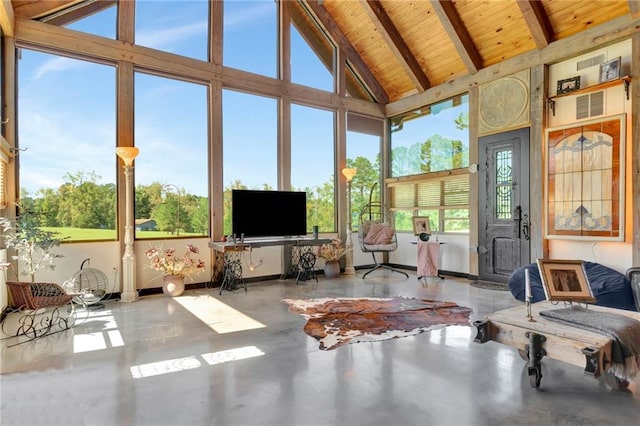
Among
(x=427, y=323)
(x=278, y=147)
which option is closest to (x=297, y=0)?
(x=278, y=147)

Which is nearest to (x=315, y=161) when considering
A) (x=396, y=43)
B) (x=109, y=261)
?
(x=396, y=43)

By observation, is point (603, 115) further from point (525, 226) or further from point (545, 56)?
point (525, 226)

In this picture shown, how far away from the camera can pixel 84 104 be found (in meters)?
4.82

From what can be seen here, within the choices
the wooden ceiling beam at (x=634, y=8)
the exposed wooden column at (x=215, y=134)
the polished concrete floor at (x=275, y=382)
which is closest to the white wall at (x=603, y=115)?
the wooden ceiling beam at (x=634, y=8)

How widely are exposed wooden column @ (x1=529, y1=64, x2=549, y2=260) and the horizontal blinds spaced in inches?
45.5

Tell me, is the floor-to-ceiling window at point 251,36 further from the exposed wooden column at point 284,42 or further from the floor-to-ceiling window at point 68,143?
the floor-to-ceiling window at point 68,143

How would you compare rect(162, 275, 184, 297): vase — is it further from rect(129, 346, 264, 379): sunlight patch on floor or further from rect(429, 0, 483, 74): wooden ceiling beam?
rect(429, 0, 483, 74): wooden ceiling beam

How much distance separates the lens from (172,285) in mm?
4973

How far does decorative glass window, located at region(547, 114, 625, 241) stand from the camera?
4387 millimetres

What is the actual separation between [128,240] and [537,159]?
5.65 m

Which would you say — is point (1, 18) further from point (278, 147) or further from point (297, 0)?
point (297, 0)

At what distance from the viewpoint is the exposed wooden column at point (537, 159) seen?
5.14 m

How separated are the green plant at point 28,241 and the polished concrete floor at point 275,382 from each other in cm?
118

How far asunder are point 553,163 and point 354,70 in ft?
13.2
